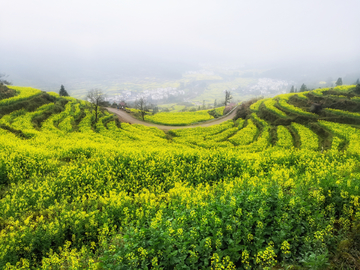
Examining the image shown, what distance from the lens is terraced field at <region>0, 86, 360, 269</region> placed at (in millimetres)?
3621

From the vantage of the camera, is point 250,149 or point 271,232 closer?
point 271,232

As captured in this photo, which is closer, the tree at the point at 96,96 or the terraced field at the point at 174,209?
the terraced field at the point at 174,209

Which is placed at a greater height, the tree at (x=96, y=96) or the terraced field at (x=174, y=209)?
the tree at (x=96, y=96)

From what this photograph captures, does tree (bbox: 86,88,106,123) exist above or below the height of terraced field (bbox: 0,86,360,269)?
above

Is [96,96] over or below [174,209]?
over

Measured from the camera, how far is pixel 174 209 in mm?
5395

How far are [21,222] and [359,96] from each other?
1589 inches

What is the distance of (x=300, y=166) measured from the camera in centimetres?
989

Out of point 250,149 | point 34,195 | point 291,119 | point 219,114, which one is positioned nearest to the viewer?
point 34,195

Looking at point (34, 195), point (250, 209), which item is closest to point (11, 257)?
point (34, 195)

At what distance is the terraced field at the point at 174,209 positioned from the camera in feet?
11.9

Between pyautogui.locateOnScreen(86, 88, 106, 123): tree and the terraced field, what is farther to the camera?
pyautogui.locateOnScreen(86, 88, 106, 123): tree

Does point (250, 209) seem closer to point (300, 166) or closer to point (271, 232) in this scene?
point (271, 232)

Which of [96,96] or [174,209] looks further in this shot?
[96,96]
